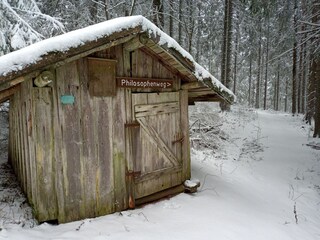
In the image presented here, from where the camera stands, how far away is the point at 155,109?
18.8ft

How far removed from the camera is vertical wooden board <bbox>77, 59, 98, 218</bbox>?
4691mm

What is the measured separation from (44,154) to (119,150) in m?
1.39

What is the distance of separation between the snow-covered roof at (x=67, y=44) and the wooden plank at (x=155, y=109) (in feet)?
4.08

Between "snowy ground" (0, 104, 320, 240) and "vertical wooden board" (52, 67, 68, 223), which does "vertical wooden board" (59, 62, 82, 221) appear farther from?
"snowy ground" (0, 104, 320, 240)

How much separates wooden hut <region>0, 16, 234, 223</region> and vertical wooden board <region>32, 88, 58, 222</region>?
0.05 feet

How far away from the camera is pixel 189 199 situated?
5.89 m

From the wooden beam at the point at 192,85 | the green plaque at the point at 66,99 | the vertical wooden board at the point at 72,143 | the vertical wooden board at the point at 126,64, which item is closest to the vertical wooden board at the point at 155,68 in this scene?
the vertical wooden board at the point at 126,64

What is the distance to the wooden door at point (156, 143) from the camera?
546 centimetres

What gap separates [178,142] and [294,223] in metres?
2.99

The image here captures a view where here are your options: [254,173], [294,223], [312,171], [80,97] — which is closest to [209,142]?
[254,173]

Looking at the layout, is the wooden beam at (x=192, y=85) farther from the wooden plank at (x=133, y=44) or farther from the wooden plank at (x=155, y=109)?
the wooden plank at (x=133, y=44)

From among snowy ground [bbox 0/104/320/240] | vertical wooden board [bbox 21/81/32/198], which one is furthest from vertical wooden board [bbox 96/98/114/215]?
vertical wooden board [bbox 21/81/32/198]

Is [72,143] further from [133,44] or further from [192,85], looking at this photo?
[192,85]

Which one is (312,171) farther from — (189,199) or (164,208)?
(164,208)
